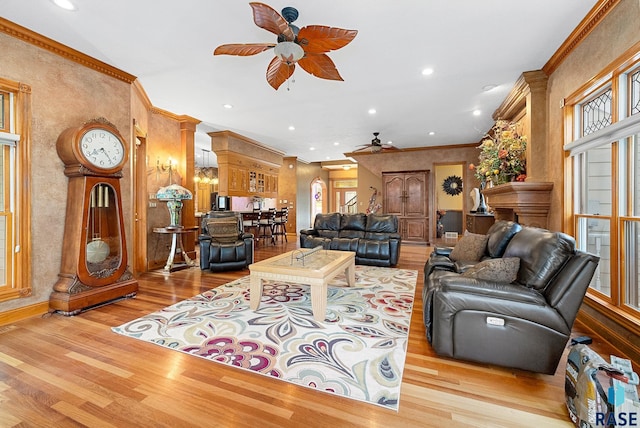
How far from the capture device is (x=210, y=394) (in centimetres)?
175

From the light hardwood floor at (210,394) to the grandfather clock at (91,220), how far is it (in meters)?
0.69

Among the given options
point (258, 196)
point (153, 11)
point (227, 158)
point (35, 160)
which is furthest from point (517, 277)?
point (258, 196)

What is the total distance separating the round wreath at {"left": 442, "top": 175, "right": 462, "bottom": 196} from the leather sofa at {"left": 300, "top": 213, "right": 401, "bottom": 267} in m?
5.72

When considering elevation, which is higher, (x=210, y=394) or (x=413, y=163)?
(x=413, y=163)

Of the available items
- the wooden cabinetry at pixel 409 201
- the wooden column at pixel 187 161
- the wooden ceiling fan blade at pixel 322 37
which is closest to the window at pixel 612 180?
the wooden ceiling fan blade at pixel 322 37

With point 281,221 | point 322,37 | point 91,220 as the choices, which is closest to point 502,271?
point 322,37

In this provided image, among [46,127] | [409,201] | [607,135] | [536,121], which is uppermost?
[536,121]

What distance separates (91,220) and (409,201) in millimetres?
7579

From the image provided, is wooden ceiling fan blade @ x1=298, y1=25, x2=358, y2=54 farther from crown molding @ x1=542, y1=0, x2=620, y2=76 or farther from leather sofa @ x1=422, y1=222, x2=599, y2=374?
crown molding @ x1=542, y1=0, x2=620, y2=76

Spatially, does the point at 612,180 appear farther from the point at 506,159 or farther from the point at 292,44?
the point at 292,44

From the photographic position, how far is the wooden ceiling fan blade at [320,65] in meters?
2.65

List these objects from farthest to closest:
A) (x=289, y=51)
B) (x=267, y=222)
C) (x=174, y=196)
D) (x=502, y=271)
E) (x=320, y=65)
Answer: (x=267, y=222), (x=174, y=196), (x=320, y=65), (x=289, y=51), (x=502, y=271)

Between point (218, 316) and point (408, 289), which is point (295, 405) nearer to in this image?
point (218, 316)

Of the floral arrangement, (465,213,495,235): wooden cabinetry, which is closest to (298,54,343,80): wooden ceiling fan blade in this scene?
the floral arrangement
